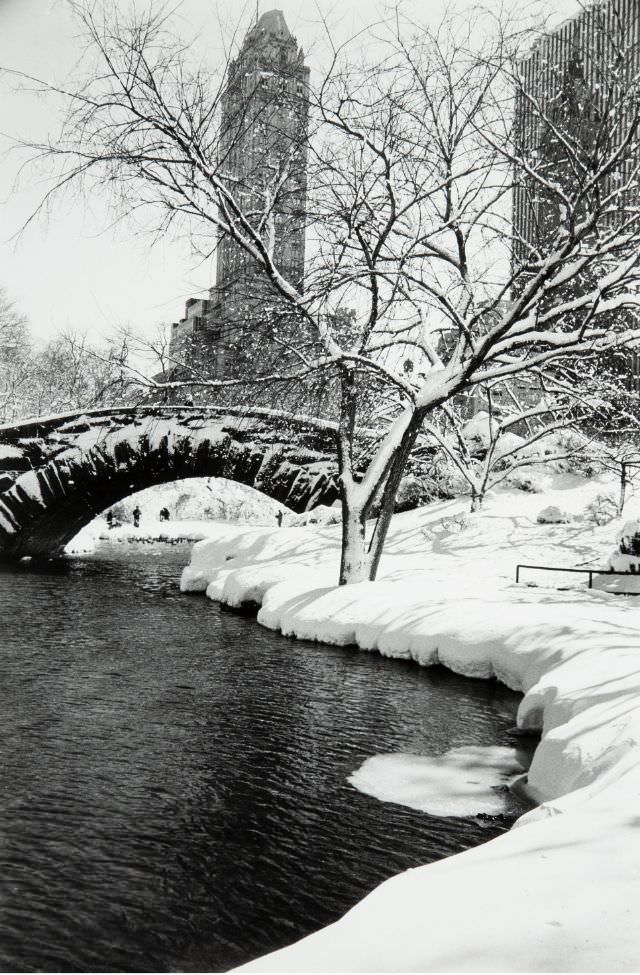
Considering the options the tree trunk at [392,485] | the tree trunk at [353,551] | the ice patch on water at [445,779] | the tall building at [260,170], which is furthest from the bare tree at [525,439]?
the ice patch on water at [445,779]

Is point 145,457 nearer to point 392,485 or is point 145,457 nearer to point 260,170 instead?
point 392,485

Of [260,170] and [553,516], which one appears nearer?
[260,170]

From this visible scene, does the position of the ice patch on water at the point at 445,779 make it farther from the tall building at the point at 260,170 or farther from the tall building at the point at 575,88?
the tall building at the point at 575,88

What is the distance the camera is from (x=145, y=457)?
91.5 ft

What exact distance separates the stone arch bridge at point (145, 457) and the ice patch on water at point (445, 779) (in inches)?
727

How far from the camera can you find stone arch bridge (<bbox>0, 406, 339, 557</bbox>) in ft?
86.6

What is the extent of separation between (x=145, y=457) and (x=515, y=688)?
64.8ft

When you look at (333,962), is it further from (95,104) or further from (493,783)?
(95,104)

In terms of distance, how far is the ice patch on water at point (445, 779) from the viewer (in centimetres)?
644

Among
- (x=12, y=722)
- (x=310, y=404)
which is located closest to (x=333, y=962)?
(x=12, y=722)

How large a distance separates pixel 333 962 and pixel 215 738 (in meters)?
5.55

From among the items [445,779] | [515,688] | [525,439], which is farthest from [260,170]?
[525,439]

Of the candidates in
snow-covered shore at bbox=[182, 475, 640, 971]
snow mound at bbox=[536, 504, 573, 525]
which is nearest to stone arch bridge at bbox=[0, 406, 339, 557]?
snow-covered shore at bbox=[182, 475, 640, 971]

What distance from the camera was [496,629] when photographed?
1152cm
